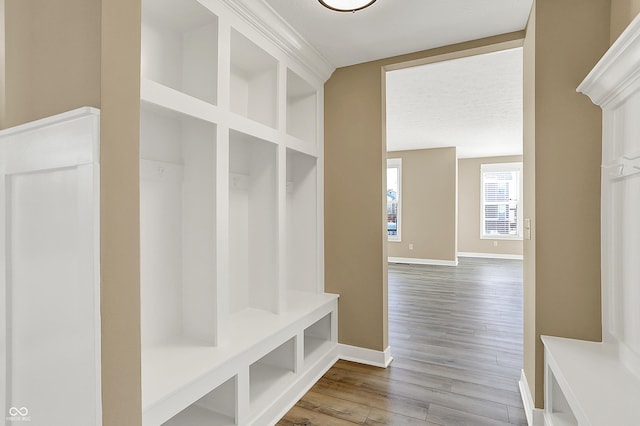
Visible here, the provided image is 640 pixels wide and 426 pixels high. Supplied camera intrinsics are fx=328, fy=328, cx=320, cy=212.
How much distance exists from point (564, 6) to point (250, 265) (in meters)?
2.63

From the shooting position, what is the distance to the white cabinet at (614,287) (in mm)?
1296

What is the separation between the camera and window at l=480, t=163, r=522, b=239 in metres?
8.74

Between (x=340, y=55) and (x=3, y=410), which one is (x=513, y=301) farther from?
(x=3, y=410)

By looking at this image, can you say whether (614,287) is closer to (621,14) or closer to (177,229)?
(621,14)

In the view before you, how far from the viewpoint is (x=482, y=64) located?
10.7 feet

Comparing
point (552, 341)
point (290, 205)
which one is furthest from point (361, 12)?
point (552, 341)

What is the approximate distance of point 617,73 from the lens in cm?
145

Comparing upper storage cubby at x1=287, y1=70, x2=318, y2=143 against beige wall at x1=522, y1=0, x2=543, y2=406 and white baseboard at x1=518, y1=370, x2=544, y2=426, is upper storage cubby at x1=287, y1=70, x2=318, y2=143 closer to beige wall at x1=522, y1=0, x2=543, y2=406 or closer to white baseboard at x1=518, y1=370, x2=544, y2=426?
beige wall at x1=522, y1=0, x2=543, y2=406

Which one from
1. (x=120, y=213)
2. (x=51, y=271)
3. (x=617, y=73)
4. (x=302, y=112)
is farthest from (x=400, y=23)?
(x=51, y=271)

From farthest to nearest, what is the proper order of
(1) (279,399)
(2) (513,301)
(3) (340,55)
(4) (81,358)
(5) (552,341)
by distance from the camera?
(2) (513,301), (3) (340,55), (1) (279,399), (5) (552,341), (4) (81,358)

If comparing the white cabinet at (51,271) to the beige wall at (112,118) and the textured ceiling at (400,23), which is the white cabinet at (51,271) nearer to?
the beige wall at (112,118)

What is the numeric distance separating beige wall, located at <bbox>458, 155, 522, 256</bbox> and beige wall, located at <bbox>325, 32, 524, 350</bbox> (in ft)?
23.7

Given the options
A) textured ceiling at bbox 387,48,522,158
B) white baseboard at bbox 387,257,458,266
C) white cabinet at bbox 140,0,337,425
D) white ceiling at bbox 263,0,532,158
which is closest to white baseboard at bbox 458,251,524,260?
white baseboard at bbox 387,257,458,266

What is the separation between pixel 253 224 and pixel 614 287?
224 centimetres
